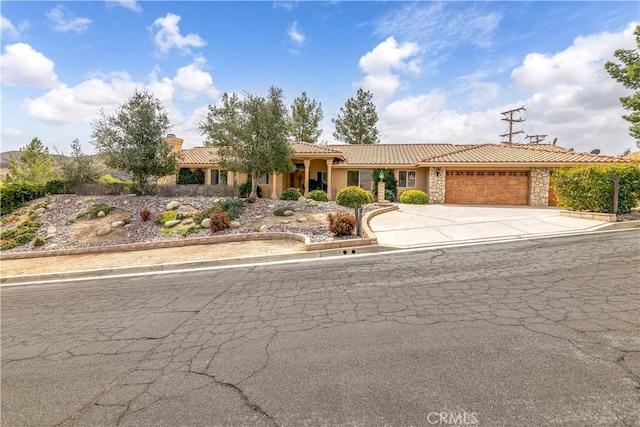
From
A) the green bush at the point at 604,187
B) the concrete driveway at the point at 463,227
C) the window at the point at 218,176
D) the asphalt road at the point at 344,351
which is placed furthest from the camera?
the window at the point at 218,176

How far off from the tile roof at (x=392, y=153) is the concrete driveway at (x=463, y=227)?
939 centimetres

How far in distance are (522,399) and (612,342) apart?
180 cm

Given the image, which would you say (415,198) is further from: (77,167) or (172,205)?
(77,167)

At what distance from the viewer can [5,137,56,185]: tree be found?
2661cm

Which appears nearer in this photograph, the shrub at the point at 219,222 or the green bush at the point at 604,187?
the green bush at the point at 604,187

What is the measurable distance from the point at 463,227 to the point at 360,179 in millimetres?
12652

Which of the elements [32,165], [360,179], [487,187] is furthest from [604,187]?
[32,165]

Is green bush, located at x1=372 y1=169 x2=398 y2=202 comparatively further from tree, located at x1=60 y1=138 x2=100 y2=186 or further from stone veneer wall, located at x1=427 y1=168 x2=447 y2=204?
tree, located at x1=60 y1=138 x2=100 y2=186

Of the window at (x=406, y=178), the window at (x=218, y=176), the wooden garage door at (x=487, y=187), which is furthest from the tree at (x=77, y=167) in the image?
the wooden garage door at (x=487, y=187)

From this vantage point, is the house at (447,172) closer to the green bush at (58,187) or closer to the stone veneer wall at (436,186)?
the stone veneer wall at (436,186)

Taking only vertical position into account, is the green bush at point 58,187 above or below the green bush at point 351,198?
above

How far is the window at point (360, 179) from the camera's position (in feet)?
79.3

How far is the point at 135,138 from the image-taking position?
707 inches

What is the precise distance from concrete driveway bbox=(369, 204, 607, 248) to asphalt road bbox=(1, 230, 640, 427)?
3710 millimetres
